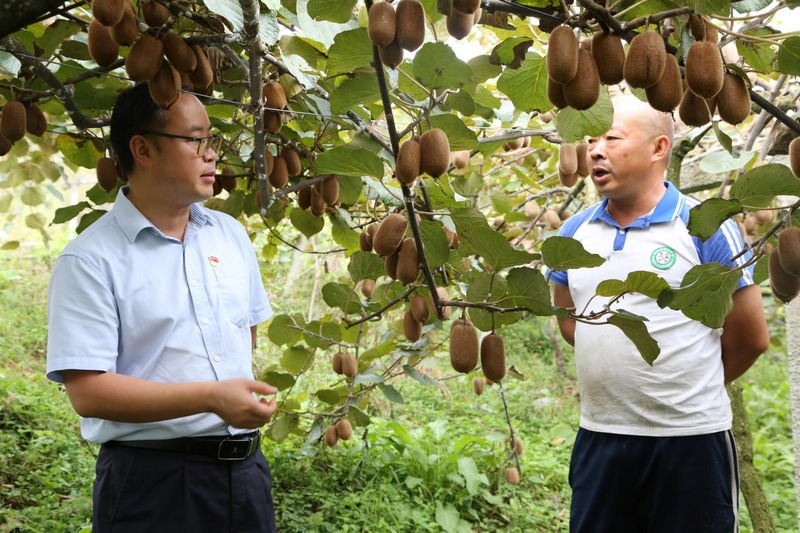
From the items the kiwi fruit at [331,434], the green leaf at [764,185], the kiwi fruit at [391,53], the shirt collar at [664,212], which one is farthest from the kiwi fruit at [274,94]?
the kiwi fruit at [331,434]

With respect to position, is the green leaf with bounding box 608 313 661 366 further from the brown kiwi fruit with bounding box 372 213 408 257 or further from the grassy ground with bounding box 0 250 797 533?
the grassy ground with bounding box 0 250 797 533

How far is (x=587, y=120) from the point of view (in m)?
1.30

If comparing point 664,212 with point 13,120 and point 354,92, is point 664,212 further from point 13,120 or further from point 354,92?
point 13,120

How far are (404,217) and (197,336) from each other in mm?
651

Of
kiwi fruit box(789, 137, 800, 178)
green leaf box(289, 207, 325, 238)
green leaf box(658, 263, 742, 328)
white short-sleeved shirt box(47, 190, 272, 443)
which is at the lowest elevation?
white short-sleeved shirt box(47, 190, 272, 443)

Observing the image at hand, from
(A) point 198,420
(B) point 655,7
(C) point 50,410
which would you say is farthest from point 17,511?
(B) point 655,7

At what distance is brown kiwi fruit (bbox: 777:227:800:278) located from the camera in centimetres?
108

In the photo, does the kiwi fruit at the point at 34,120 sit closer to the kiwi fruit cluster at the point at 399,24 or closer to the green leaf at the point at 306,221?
the green leaf at the point at 306,221

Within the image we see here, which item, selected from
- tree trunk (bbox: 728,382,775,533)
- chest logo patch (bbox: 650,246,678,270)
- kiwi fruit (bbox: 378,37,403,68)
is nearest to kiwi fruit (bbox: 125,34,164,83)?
kiwi fruit (bbox: 378,37,403,68)

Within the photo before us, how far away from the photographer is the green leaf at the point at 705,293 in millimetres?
1173

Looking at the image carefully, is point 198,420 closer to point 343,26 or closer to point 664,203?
point 343,26

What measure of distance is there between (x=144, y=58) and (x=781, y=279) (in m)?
0.99

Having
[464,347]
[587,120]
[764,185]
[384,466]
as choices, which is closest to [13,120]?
[464,347]

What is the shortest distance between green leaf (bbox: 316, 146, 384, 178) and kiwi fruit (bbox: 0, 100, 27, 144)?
702 millimetres
